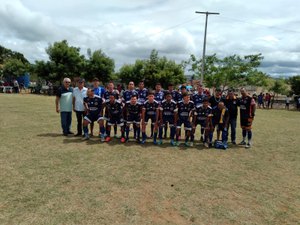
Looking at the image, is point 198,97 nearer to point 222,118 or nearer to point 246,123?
point 222,118

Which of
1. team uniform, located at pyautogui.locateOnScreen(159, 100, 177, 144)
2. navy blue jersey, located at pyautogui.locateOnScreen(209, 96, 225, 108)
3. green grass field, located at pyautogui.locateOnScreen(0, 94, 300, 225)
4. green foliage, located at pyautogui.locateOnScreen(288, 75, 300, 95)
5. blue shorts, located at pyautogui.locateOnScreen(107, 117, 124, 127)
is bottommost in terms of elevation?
green grass field, located at pyautogui.locateOnScreen(0, 94, 300, 225)

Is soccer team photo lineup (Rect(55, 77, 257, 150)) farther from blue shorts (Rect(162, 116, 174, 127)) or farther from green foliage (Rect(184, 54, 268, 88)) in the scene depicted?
green foliage (Rect(184, 54, 268, 88))

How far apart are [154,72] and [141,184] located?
1526 inches

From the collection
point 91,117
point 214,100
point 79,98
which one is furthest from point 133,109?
point 214,100

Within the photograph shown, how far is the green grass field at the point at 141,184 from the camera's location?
4.56 meters

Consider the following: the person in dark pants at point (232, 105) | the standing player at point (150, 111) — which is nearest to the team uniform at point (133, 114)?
the standing player at point (150, 111)

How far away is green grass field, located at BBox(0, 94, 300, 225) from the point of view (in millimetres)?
4562

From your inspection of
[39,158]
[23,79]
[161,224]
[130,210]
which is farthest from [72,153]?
[23,79]

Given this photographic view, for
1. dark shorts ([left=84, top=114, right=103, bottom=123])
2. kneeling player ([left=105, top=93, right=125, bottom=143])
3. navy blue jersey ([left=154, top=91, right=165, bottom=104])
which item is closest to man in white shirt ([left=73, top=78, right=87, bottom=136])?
dark shorts ([left=84, top=114, right=103, bottom=123])

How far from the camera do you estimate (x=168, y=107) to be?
383 inches

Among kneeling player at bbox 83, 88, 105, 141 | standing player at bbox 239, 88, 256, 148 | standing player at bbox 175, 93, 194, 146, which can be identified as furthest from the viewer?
standing player at bbox 239, 88, 256, 148

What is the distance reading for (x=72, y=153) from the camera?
7.89 metres

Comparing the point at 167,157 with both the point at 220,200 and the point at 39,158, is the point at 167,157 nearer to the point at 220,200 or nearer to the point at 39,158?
the point at 220,200

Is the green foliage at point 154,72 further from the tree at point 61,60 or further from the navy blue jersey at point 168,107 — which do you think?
the navy blue jersey at point 168,107
